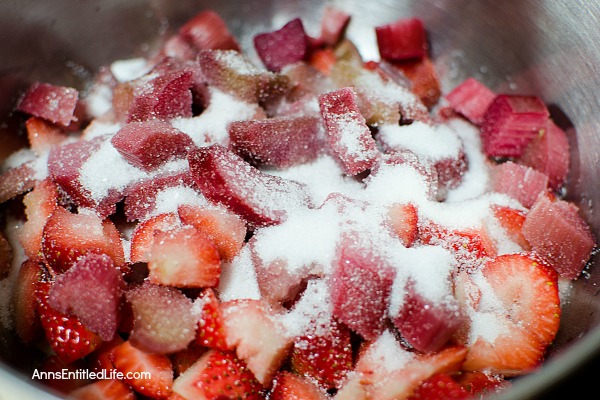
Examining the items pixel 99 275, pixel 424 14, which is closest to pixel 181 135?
pixel 99 275

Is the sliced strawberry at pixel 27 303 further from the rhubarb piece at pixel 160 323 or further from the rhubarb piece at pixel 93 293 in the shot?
the rhubarb piece at pixel 160 323

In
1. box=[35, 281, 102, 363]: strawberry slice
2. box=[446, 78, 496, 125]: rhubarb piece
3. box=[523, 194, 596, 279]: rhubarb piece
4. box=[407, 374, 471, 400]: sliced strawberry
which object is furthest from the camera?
box=[446, 78, 496, 125]: rhubarb piece

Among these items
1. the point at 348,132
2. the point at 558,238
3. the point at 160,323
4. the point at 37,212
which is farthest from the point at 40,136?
the point at 558,238

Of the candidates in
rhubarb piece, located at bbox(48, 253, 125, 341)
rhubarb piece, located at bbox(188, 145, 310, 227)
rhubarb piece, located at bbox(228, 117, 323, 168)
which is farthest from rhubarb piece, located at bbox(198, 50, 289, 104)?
rhubarb piece, located at bbox(48, 253, 125, 341)

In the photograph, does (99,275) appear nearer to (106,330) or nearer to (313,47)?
(106,330)

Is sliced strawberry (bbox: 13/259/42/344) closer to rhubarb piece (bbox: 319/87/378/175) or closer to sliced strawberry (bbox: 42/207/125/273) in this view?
sliced strawberry (bbox: 42/207/125/273)
